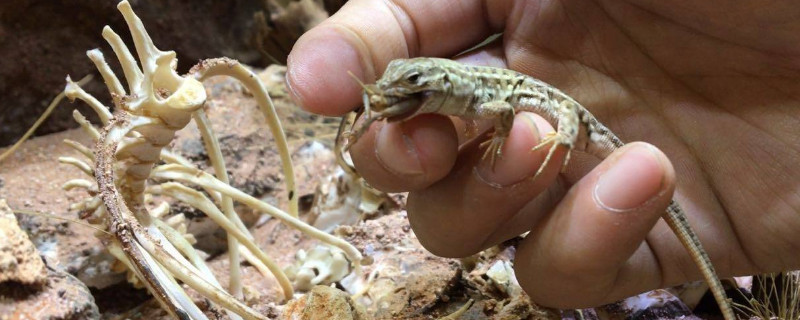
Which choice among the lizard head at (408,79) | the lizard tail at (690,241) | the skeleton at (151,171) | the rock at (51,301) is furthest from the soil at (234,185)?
the lizard head at (408,79)

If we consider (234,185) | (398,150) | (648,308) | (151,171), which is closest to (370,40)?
(398,150)

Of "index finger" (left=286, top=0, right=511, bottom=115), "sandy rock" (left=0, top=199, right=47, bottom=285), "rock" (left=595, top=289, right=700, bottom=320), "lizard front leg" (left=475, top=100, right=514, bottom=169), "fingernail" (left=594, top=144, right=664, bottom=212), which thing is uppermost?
"index finger" (left=286, top=0, right=511, bottom=115)

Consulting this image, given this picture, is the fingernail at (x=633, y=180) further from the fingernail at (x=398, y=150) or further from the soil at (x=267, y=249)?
the soil at (x=267, y=249)

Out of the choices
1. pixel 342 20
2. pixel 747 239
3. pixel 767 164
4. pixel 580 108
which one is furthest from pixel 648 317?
pixel 342 20

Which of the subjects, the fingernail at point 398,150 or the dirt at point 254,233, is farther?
the dirt at point 254,233

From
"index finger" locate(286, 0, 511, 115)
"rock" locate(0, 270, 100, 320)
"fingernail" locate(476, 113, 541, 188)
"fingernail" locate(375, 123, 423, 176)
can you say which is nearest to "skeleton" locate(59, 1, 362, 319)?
"rock" locate(0, 270, 100, 320)

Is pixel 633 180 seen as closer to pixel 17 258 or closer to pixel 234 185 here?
pixel 17 258

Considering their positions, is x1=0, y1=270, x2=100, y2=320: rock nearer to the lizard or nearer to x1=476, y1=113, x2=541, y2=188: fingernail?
the lizard

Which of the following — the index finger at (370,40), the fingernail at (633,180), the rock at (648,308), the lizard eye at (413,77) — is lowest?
the rock at (648,308)
